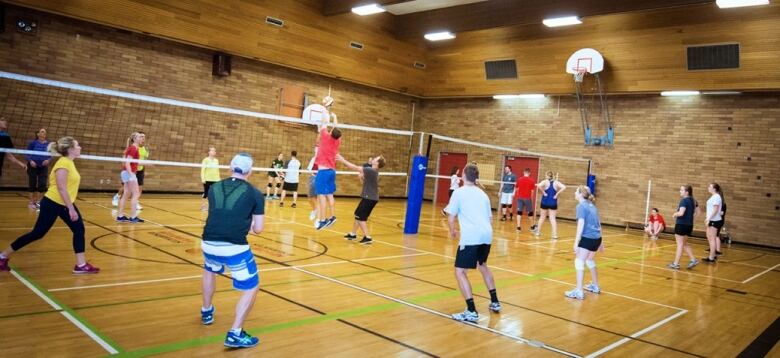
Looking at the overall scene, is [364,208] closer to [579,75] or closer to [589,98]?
[579,75]

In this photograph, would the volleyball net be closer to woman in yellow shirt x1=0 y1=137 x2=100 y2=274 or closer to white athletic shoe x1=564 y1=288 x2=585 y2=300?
woman in yellow shirt x1=0 y1=137 x2=100 y2=274

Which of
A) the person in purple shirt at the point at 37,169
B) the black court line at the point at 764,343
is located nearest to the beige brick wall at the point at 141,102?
Result: the person in purple shirt at the point at 37,169

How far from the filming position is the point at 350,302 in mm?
6016

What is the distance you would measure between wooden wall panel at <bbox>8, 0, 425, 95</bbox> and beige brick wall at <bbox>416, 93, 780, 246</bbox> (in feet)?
17.1

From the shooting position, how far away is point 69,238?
864 centimetres

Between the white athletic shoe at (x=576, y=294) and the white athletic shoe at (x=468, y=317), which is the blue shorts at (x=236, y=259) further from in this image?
the white athletic shoe at (x=576, y=294)

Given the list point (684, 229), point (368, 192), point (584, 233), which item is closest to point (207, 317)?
point (584, 233)

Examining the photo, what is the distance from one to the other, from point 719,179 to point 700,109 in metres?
2.65

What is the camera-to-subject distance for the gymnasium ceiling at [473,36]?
1521cm

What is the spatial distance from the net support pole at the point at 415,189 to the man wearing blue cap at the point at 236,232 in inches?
314

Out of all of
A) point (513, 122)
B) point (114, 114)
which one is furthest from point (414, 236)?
point (513, 122)

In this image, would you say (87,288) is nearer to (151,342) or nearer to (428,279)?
(151,342)

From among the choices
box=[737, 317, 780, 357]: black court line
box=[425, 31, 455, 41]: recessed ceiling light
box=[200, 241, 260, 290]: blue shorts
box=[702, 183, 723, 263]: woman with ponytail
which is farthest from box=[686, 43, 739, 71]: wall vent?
box=[200, 241, 260, 290]: blue shorts

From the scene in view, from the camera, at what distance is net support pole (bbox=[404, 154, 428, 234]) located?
12.1 metres
